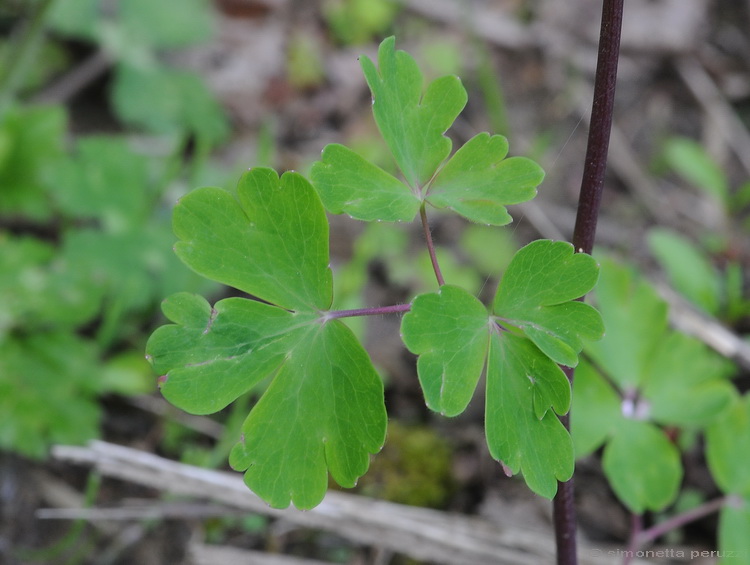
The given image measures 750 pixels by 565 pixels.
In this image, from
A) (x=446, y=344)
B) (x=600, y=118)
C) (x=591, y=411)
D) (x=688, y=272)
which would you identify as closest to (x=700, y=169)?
(x=688, y=272)

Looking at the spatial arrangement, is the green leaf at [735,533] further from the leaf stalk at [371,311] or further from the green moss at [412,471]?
the leaf stalk at [371,311]

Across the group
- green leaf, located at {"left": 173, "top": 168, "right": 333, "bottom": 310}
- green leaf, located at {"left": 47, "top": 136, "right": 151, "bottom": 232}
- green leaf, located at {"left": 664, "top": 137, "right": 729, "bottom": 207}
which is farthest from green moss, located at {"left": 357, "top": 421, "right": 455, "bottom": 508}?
green leaf, located at {"left": 664, "top": 137, "right": 729, "bottom": 207}

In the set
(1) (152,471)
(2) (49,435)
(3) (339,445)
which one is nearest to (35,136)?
(2) (49,435)

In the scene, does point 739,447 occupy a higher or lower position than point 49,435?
higher

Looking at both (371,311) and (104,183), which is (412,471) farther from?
(104,183)

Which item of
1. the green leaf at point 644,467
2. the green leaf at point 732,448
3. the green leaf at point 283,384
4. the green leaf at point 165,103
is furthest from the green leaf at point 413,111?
the green leaf at point 165,103

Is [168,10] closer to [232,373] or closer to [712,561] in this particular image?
[232,373]

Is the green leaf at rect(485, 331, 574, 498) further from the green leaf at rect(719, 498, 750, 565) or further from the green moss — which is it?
the green moss
